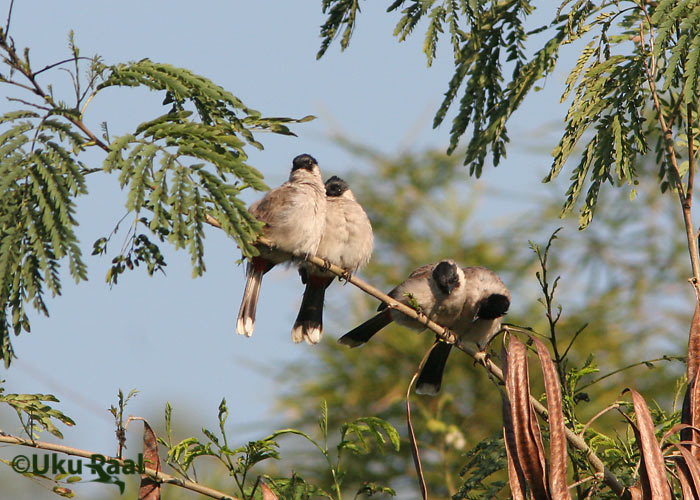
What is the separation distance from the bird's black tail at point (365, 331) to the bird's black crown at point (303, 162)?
123 cm

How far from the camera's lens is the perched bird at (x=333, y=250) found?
20.3 feet

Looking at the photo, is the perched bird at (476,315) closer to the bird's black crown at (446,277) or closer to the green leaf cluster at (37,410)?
the bird's black crown at (446,277)

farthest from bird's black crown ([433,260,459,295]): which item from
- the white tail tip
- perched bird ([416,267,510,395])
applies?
the white tail tip

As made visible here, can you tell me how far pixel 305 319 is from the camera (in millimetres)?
6441

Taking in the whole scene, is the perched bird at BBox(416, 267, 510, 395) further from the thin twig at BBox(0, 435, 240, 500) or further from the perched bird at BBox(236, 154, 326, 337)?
the thin twig at BBox(0, 435, 240, 500)

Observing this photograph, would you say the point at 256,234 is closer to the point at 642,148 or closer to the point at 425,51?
the point at 425,51

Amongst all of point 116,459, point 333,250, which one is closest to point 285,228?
point 333,250

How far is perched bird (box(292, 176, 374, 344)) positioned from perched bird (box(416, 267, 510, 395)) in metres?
0.76

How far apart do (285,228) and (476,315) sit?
1424mm

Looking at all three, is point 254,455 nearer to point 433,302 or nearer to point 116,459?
point 116,459

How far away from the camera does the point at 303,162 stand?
6352mm

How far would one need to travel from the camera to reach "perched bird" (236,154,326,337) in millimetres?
5426

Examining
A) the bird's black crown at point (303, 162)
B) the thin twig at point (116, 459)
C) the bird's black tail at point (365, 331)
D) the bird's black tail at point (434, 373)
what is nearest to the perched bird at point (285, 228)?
the bird's black crown at point (303, 162)

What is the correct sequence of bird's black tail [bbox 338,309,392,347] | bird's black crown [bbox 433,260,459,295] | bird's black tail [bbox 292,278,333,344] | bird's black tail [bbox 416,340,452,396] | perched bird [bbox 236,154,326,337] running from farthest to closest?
bird's black tail [bbox 292,278,333,344] < bird's black tail [bbox 416,340,452,396] < bird's black crown [bbox 433,260,459,295] < bird's black tail [bbox 338,309,392,347] < perched bird [bbox 236,154,326,337]
